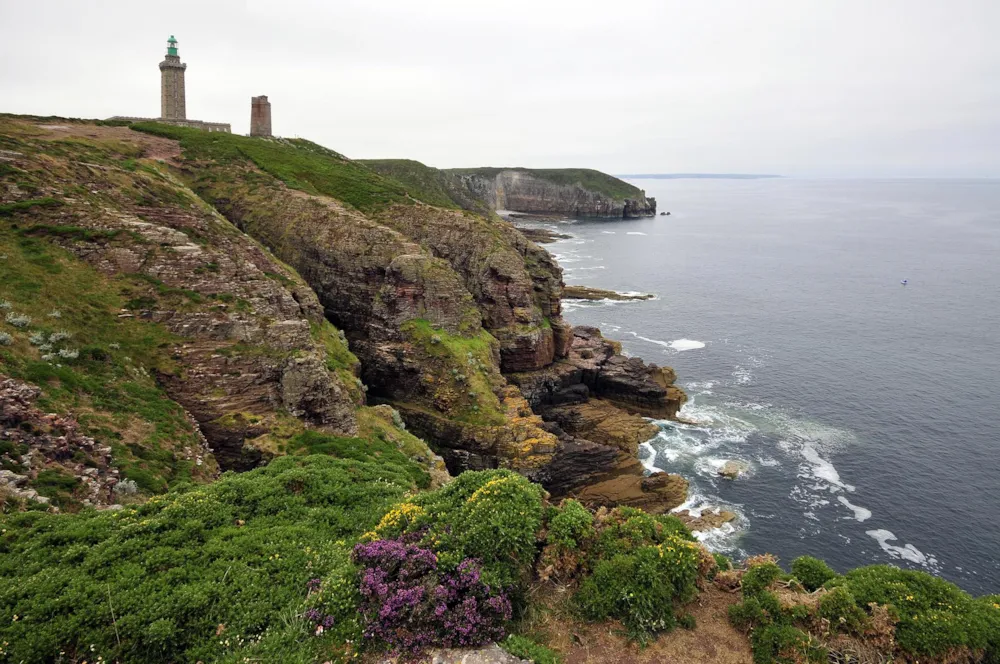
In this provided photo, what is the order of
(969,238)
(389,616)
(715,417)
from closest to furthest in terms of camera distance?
(389,616), (715,417), (969,238)

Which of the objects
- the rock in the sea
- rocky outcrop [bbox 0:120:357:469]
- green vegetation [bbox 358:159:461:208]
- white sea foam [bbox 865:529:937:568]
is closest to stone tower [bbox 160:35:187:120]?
rocky outcrop [bbox 0:120:357:469]

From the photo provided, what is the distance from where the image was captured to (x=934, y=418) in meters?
51.0

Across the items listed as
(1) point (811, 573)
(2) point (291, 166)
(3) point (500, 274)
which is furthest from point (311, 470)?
(2) point (291, 166)


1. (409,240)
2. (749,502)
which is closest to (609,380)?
(749,502)

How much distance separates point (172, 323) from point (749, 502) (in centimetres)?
4073


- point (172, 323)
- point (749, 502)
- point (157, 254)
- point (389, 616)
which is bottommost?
point (749, 502)

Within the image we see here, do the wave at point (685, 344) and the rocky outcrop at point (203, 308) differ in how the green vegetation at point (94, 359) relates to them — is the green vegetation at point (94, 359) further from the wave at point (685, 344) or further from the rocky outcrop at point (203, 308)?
the wave at point (685, 344)

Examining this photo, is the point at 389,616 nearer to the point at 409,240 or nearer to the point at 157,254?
the point at 157,254

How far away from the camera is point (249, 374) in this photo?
29078 mm

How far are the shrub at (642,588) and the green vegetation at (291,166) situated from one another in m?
53.0

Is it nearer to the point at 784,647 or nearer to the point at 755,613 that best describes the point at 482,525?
the point at 755,613

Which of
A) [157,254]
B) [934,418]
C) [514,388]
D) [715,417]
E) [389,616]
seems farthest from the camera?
[715,417]

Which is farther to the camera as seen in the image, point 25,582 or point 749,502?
point 749,502

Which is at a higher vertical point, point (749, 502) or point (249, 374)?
point (249, 374)
